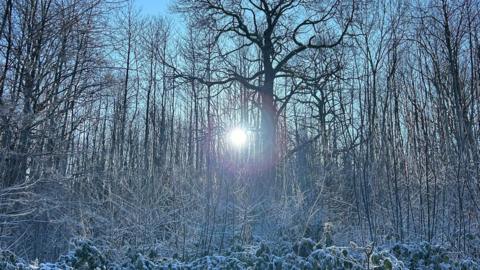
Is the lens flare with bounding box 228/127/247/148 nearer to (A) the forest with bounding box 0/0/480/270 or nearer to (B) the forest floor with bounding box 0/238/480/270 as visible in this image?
(A) the forest with bounding box 0/0/480/270

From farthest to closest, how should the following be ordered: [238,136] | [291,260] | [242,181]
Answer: [238,136] → [242,181] → [291,260]

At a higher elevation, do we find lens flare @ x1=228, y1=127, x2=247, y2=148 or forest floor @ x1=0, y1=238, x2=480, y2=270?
lens flare @ x1=228, y1=127, x2=247, y2=148

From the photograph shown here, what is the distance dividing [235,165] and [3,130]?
3883 mm

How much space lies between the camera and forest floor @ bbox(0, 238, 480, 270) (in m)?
4.83

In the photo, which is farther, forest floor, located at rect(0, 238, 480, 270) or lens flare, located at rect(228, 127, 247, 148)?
lens flare, located at rect(228, 127, 247, 148)

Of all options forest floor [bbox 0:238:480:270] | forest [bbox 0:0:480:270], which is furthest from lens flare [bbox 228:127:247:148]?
forest floor [bbox 0:238:480:270]

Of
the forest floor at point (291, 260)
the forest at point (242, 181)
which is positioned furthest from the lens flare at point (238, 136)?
the forest floor at point (291, 260)

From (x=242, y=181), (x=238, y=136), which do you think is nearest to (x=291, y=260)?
(x=242, y=181)

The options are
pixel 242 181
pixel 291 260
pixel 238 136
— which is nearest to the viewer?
pixel 291 260

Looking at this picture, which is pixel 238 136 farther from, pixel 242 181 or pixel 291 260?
pixel 291 260

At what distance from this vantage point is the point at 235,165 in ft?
26.9

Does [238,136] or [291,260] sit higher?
[238,136]

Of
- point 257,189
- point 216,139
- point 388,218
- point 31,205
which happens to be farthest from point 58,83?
point 388,218

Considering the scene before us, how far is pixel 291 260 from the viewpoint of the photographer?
17.6 feet
